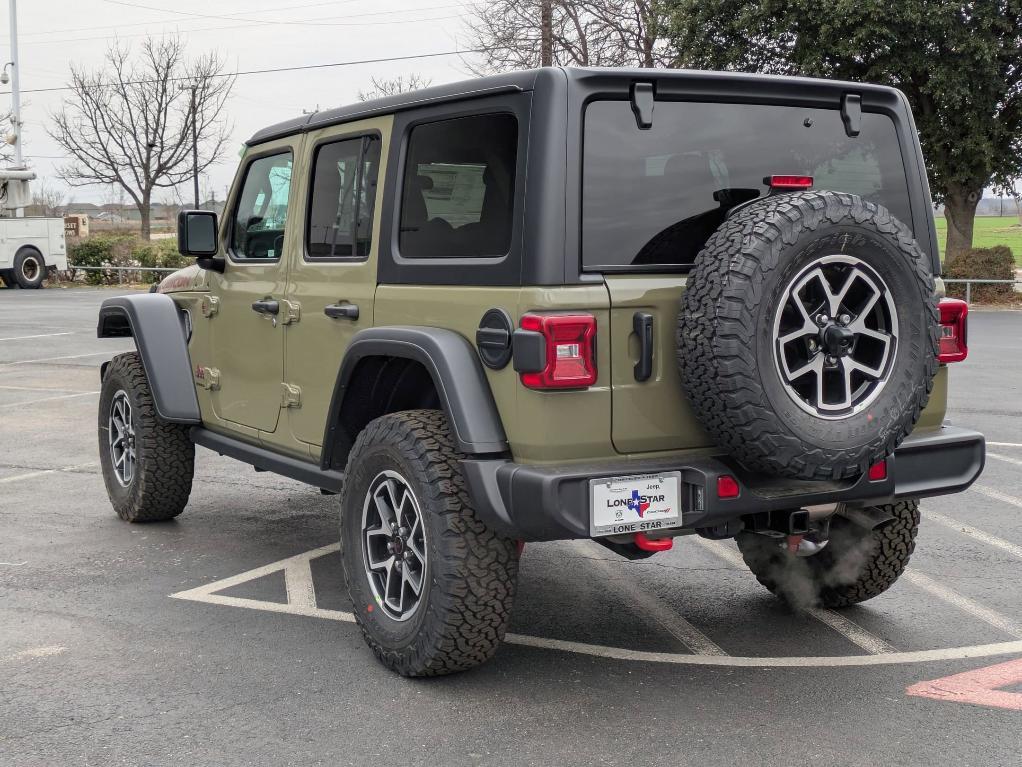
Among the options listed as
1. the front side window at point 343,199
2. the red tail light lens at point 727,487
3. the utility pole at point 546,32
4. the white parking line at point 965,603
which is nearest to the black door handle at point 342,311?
the front side window at point 343,199

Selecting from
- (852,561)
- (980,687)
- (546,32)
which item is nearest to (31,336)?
(852,561)

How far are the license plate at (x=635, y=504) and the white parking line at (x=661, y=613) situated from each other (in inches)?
37.3

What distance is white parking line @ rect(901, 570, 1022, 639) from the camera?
483 centimetres

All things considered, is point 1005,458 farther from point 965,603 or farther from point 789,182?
A: point 789,182

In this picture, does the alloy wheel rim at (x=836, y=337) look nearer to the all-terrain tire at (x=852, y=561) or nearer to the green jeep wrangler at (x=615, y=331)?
the green jeep wrangler at (x=615, y=331)

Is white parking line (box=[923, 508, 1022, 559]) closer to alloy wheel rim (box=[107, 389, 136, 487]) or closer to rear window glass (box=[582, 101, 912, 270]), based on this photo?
rear window glass (box=[582, 101, 912, 270])

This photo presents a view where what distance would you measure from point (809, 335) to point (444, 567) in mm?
1375

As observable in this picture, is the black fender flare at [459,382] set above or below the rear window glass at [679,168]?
below

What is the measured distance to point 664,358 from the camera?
3.86 meters

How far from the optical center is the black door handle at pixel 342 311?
4652 millimetres

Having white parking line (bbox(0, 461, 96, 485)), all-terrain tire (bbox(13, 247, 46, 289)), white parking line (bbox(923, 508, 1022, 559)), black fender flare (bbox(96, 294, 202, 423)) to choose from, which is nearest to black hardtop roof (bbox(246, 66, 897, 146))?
black fender flare (bbox(96, 294, 202, 423))

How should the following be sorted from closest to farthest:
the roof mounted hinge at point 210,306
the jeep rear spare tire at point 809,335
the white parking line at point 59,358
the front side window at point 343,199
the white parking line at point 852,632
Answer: the jeep rear spare tire at point 809,335 → the white parking line at point 852,632 → the front side window at point 343,199 → the roof mounted hinge at point 210,306 → the white parking line at point 59,358

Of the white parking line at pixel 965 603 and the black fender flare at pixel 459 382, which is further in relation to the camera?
the white parking line at pixel 965 603

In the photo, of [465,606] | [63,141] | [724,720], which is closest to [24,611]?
[465,606]
